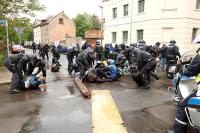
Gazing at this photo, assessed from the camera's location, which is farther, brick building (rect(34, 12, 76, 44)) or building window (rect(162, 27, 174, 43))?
brick building (rect(34, 12, 76, 44))

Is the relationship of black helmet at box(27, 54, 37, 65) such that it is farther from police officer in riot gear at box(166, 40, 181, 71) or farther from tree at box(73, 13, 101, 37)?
tree at box(73, 13, 101, 37)

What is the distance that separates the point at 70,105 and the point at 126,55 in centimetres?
600

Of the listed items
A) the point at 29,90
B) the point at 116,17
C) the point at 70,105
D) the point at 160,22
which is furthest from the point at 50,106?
the point at 116,17

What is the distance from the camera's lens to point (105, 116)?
217 inches

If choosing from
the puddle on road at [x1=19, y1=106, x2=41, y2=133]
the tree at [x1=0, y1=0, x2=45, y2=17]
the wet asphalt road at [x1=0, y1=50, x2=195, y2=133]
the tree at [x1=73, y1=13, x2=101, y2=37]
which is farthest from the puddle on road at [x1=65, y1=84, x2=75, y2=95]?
the tree at [x1=73, y1=13, x2=101, y2=37]

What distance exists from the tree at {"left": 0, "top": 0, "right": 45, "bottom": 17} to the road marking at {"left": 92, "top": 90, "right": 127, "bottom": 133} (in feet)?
40.4

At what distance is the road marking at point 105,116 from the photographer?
4797 mm

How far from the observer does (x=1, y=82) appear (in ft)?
34.0

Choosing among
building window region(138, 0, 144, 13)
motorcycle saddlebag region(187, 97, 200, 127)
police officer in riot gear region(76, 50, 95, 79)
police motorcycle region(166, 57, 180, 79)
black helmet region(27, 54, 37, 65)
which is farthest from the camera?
building window region(138, 0, 144, 13)

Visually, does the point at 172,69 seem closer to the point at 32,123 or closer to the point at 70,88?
the point at 70,88

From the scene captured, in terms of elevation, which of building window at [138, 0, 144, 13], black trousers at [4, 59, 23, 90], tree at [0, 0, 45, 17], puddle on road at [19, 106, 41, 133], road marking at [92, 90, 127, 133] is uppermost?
building window at [138, 0, 144, 13]

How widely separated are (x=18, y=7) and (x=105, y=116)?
14370 millimetres

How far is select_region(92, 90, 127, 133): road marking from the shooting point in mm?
4797

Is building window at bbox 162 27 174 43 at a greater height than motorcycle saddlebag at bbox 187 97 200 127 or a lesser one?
greater
